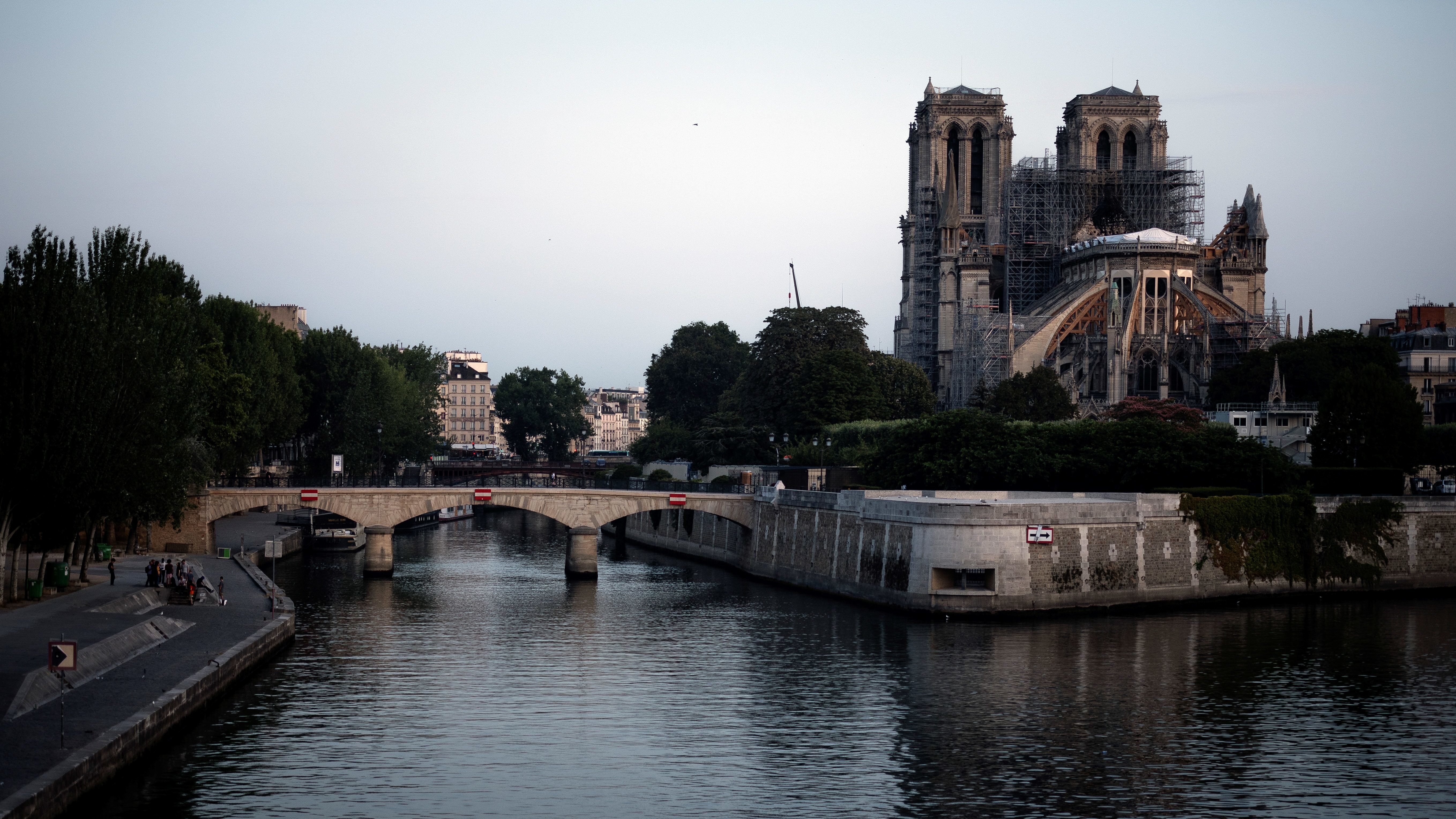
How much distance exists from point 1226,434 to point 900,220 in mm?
81210

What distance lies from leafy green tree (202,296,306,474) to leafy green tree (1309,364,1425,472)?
2323 inches

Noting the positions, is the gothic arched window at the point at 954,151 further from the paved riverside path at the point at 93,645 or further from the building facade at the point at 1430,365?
the paved riverside path at the point at 93,645

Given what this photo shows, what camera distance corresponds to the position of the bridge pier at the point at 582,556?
69.0 metres

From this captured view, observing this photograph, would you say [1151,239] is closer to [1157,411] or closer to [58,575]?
[1157,411]

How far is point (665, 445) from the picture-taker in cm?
11612

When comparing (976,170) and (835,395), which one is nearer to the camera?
(835,395)

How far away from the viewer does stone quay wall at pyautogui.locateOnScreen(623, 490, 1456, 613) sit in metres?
54.3

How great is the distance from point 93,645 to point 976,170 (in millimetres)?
119201

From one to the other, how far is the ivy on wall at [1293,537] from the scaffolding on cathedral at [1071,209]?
231 ft

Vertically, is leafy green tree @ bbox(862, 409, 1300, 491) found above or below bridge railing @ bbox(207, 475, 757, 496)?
above

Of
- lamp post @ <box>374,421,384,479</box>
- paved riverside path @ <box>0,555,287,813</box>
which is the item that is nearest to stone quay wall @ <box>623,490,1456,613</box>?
paved riverside path @ <box>0,555,287,813</box>

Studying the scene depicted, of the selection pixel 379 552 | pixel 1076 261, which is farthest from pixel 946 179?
pixel 379 552

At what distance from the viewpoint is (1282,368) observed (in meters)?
106

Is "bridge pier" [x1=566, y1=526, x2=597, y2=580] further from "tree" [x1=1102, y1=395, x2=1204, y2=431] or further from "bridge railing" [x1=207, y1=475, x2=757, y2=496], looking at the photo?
"tree" [x1=1102, y1=395, x2=1204, y2=431]
